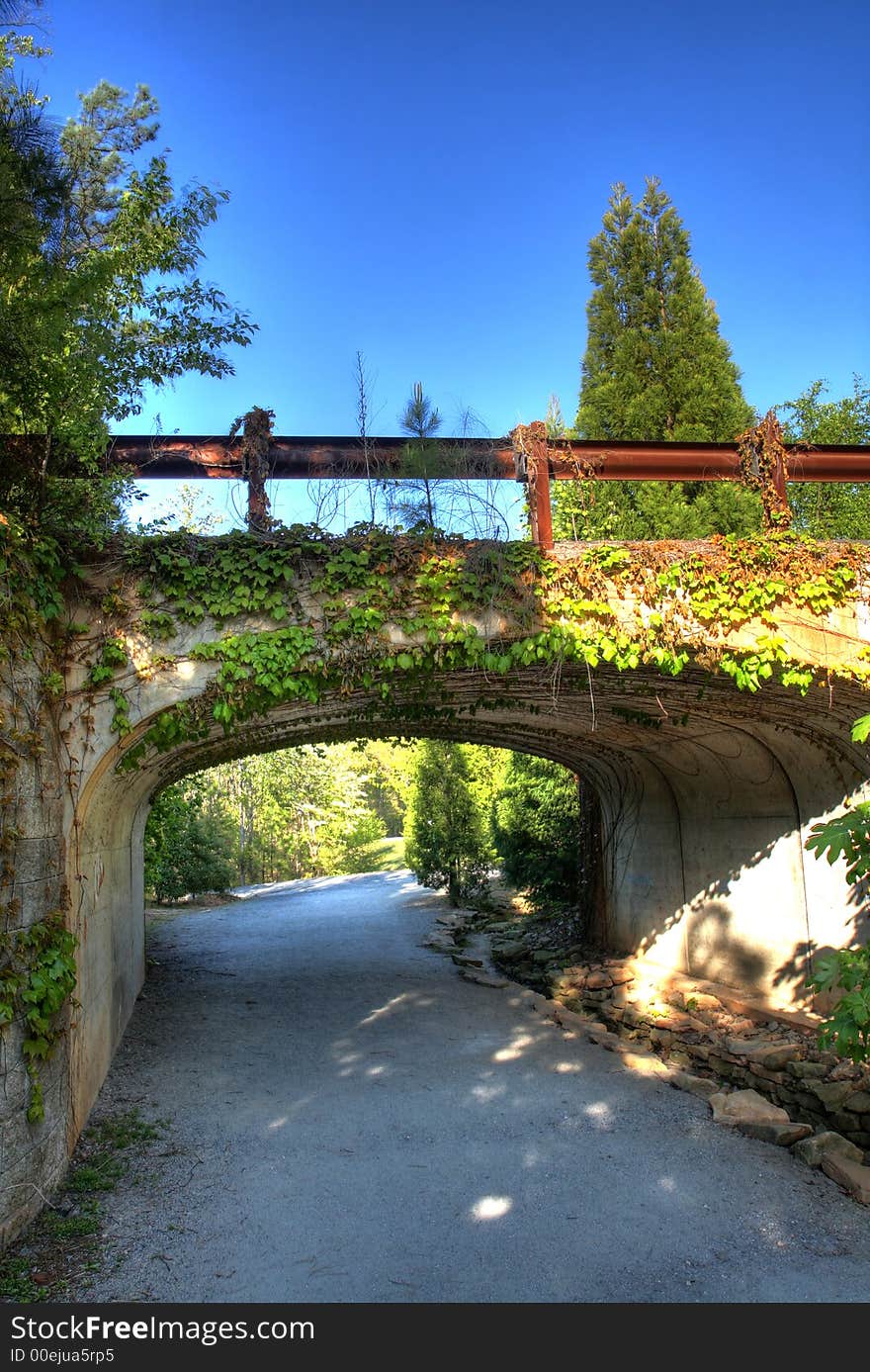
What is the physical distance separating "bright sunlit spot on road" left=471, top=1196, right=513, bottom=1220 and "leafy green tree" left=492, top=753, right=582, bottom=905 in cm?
1009

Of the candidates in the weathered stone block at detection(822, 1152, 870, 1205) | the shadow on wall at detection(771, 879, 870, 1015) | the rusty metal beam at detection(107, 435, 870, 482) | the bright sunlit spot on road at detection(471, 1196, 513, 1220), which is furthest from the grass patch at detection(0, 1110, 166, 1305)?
the shadow on wall at detection(771, 879, 870, 1015)

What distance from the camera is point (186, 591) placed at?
240 inches

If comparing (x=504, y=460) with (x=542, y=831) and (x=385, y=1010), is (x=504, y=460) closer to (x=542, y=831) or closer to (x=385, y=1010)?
(x=385, y=1010)

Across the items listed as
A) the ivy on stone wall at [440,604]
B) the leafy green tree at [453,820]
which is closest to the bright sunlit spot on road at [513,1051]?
the ivy on stone wall at [440,604]

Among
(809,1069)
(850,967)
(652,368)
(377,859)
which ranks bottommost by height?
(377,859)

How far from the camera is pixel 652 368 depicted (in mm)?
17984

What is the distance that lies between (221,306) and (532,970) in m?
10.4

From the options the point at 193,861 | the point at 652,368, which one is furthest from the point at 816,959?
the point at 193,861

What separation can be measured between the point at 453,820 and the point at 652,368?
11311 millimetres

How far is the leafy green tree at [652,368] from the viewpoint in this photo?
15.6 m

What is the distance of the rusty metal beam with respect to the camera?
6766mm

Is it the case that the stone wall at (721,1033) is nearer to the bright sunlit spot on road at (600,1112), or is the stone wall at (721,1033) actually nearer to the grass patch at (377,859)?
the bright sunlit spot on road at (600,1112)
